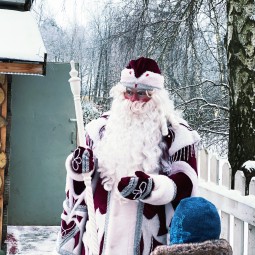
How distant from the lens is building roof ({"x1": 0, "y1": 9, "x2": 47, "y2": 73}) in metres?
5.17

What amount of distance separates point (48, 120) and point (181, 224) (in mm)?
5151

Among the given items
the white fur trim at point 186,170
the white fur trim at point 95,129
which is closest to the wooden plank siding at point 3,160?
the white fur trim at point 95,129

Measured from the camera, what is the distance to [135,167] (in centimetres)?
312

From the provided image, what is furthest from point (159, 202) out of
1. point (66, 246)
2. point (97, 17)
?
point (97, 17)

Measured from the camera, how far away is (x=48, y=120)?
7.13 metres

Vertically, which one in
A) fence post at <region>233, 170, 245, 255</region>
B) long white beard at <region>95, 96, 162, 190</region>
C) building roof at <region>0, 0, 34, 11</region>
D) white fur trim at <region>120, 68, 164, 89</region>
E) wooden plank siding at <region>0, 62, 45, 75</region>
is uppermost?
building roof at <region>0, 0, 34, 11</region>

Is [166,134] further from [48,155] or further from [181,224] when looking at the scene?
[48,155]

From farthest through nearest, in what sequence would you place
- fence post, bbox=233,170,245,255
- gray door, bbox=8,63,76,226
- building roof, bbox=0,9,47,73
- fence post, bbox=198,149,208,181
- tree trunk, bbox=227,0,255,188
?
1. gray door, bbox=8,63,76,226
2. building roof, bbox=0,9,47,73
3. tree trunk, bbox=227,0,255,188
4. fence post, bbox=198,149,208,181
5. fence post, bbox=233,170,245,255

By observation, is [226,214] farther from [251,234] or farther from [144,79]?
[144,79]

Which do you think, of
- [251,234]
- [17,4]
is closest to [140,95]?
[251,234]

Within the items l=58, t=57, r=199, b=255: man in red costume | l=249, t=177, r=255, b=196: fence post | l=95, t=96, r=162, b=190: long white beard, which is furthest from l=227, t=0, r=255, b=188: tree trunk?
l=95, t=96, r=162, b=190: long white beard

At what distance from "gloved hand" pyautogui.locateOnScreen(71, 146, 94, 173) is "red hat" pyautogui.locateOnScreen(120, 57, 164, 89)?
463 millimetres

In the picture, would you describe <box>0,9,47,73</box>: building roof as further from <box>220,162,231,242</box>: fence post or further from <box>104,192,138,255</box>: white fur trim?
<box>104,192,138,255</box>: white fur trim

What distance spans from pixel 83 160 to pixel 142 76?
0.58 metres
